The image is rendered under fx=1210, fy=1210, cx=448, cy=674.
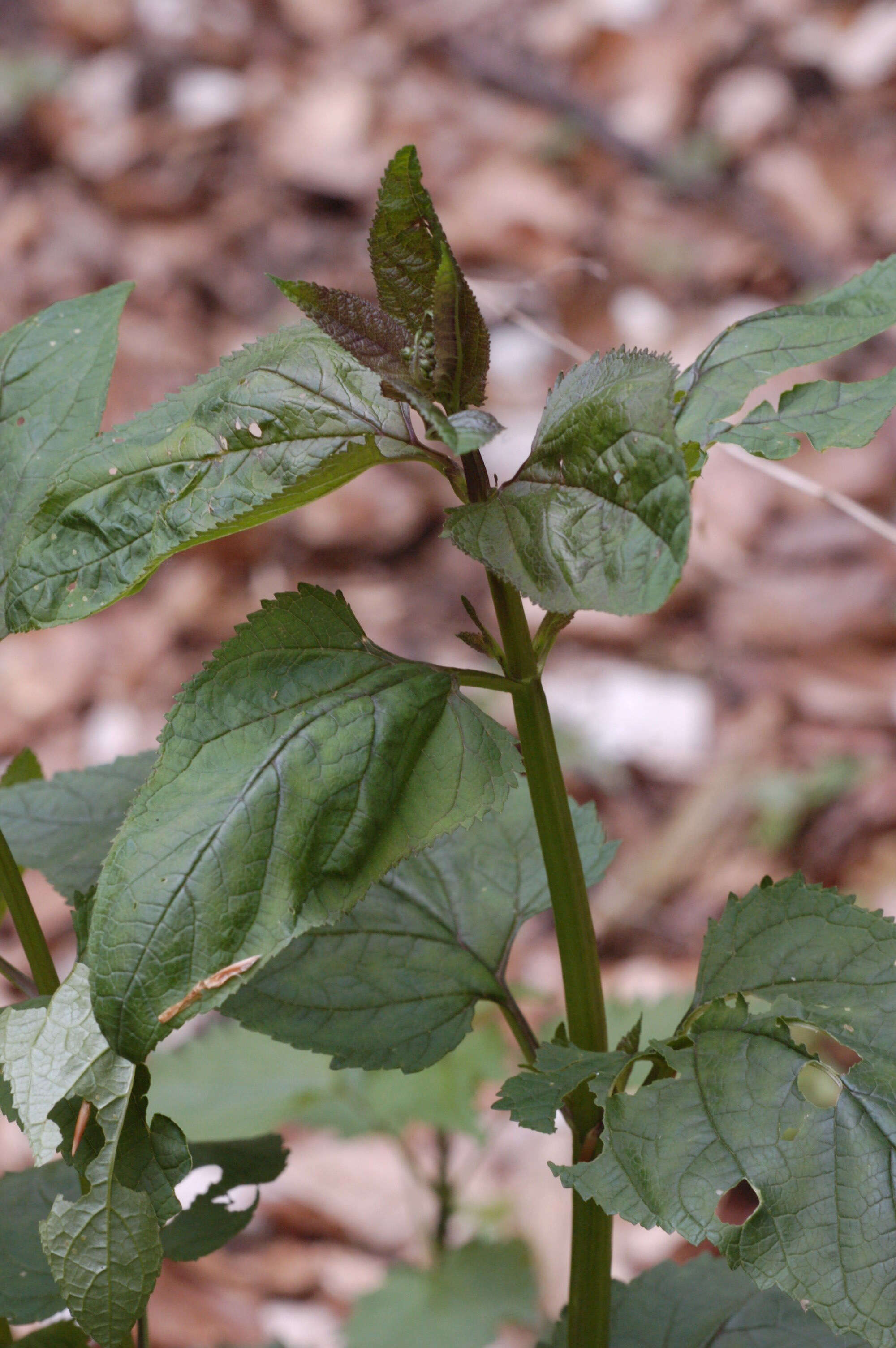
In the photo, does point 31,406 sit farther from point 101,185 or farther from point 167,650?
point 101,185

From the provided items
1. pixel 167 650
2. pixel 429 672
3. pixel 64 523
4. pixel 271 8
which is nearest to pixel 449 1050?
pixel 429 672

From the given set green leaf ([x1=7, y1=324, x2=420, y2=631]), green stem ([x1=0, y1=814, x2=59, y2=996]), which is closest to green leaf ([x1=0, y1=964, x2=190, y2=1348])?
green stem ([x1=0, y1=814, x2=59, y2=996])

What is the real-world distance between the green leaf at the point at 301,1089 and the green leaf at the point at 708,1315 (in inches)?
18.7

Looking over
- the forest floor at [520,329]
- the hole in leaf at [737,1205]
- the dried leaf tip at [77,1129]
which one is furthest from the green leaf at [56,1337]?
the hole in leaf at [737,1205]

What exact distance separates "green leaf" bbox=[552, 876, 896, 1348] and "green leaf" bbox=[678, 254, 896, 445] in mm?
317

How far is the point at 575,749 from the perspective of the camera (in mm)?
2893

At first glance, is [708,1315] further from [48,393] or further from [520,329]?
[520,329]

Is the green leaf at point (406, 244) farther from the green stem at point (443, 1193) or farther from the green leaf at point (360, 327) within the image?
the green stem at point (443, 1193)

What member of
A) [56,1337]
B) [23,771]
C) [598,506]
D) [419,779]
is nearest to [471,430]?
[598,506]

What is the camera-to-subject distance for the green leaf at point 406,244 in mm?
637

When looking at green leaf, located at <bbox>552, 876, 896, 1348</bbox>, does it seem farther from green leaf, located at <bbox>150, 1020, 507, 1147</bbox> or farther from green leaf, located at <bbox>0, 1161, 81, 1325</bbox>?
green leaf, located at <bbox>150, 1020, 507, 1147</bbox>

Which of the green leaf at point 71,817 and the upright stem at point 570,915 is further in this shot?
the green leaf at point 71,817

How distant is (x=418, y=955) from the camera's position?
91 cm

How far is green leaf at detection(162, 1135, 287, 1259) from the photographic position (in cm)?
91
